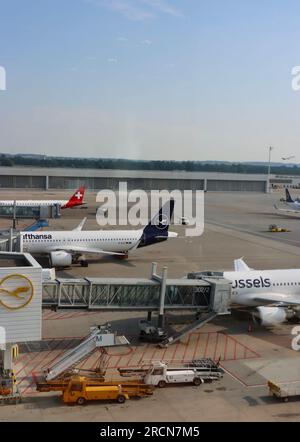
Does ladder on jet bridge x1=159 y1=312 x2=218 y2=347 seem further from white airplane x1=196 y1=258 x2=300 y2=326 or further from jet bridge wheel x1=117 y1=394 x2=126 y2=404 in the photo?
jet bridge wheel x1=117 y1=394 x2=126 y2=404

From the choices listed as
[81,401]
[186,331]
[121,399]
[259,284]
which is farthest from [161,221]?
[81,401]

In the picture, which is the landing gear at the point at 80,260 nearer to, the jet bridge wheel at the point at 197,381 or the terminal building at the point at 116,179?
the jet bridge wheel at the point at 197,381

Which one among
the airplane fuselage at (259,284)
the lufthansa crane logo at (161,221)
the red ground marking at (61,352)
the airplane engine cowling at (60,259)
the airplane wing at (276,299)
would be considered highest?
the lufthansa crane logo at (161,221)

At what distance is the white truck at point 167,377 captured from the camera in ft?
63.2

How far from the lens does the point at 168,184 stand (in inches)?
5020

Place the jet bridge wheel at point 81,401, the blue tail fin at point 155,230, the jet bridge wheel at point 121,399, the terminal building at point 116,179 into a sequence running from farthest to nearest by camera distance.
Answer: the terminal building at point 116,179 → the blue tail fin at point 155,230 → the jet bridge wheel at point 121,399 → the jet bridge wheel at point 81,401

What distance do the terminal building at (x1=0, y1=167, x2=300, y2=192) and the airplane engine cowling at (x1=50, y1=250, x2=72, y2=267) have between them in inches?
2721

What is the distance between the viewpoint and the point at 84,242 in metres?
43.5

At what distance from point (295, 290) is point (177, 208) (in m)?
69.2

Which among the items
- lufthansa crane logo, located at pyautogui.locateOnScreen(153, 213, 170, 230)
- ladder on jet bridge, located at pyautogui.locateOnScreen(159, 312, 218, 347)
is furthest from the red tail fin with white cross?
ladder on jet bridge, located at pyautogui.locateOnScreen(159, 312, 218, 347)

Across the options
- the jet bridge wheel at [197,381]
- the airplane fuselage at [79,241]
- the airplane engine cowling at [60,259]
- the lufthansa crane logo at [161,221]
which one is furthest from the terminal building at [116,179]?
the jet bridge wheel at [197,381]

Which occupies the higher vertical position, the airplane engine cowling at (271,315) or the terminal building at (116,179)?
the terminal building at (116,179)

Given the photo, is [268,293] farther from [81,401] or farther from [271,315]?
[81,401]

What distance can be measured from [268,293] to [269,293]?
0.19 ft
